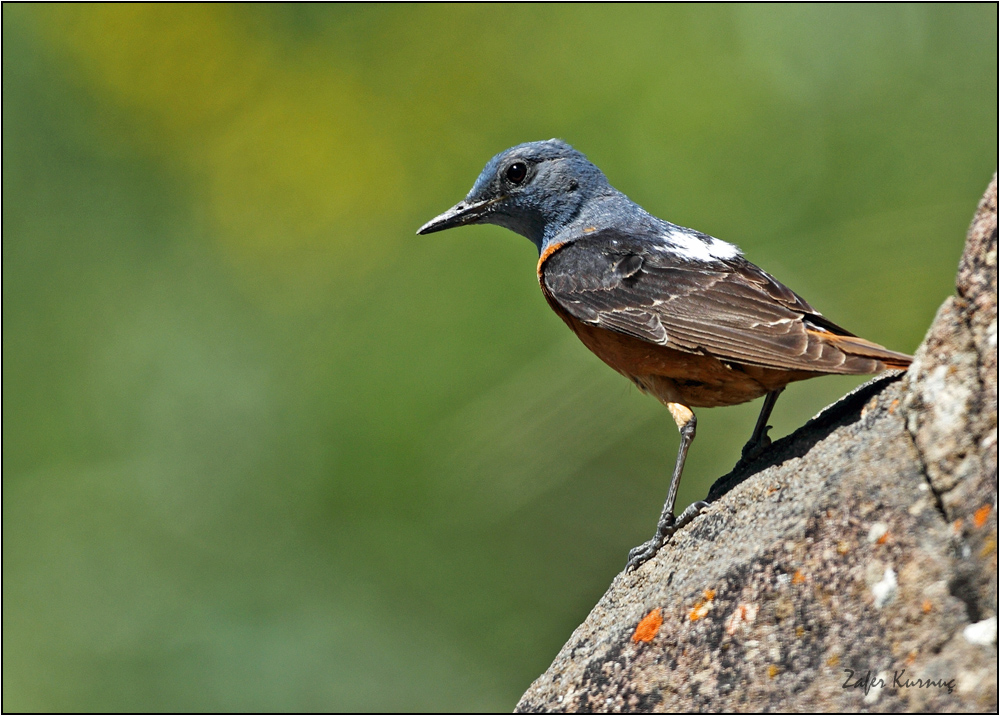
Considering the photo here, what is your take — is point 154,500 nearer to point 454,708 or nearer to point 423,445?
point 423,445

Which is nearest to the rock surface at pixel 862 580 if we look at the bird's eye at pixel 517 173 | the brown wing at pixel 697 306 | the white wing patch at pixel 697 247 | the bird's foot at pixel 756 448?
the brown wing at pixel 697 306

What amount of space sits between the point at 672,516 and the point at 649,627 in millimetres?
819

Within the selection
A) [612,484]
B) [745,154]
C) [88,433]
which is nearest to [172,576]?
[88,433]

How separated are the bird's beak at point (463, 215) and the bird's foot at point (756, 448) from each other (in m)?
2.24

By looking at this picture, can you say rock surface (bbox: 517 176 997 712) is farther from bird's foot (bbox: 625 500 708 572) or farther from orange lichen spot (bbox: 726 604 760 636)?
bird's foot (bbox: 625 500 708 572)

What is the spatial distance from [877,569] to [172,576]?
665cm

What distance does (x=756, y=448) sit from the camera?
13.9 ft

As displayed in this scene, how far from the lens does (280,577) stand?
784 centimetres

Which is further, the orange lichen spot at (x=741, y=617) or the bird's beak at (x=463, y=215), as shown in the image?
the bird's beak at (x=463, y=215)

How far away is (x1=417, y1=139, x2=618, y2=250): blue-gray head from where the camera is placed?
5.64 m

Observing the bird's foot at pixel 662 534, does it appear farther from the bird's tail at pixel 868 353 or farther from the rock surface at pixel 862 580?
the bird's tail at pixel 868 353

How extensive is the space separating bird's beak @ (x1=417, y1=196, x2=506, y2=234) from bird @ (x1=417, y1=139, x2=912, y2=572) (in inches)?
9.8

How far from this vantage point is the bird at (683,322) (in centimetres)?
396

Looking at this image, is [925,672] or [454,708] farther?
[454,708]
